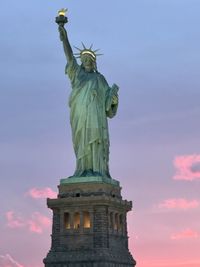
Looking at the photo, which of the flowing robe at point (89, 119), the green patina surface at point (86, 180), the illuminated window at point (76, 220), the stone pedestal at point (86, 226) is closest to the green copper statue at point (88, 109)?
the flowing robe at point (89, 119)

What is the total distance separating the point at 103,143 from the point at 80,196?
4643 mm

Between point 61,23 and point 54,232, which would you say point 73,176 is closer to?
point 54,232

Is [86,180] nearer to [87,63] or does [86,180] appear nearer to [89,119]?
[89,119]

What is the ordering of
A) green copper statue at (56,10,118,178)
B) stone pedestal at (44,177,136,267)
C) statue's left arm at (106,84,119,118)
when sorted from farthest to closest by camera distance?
statue's left arm at (106,84,119,118), green copper statue at (56,10,118,178), stone pedestal at (44,177,136,267)

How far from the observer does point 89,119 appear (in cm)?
4950

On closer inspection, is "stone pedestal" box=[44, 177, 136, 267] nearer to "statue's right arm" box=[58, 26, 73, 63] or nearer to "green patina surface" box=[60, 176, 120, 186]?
"green patina surface" box=[60, 176, 120, 186]

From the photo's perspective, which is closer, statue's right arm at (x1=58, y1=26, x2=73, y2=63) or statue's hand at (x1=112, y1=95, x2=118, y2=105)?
statue's right arm at (x1=58, y1=26, x2=73, y2=63)

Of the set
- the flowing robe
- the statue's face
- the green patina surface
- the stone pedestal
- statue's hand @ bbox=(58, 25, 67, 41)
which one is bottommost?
the stone pedestal

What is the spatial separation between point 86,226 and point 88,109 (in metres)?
8.74

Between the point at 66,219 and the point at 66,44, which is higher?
the point at 66,44

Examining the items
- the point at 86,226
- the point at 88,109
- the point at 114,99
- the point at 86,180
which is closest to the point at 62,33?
the point at 88,109

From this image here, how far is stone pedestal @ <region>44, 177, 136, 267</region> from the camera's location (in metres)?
46.4

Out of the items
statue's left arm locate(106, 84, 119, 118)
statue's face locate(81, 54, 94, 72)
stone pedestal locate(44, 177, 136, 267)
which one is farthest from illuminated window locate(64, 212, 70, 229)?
statue's face locate(81, 54, 94, 72)

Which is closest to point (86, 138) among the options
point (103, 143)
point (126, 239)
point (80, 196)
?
point (103, 143)
